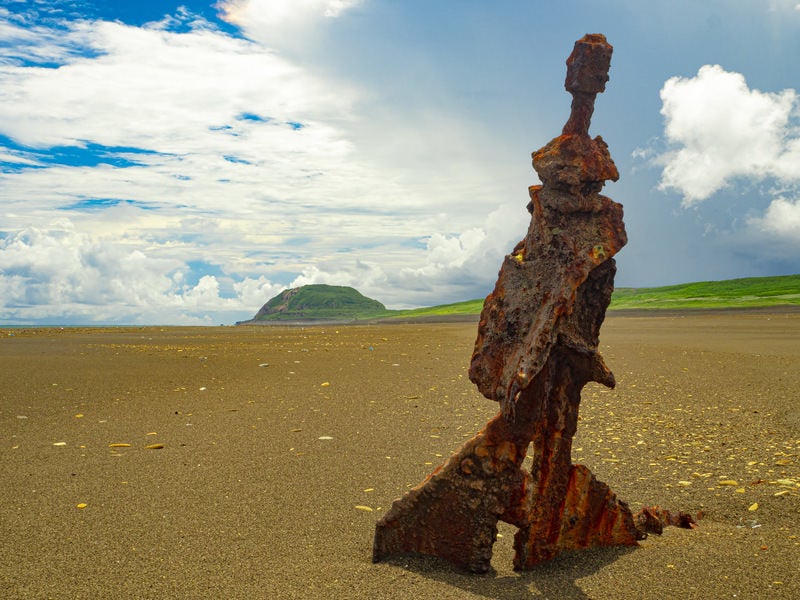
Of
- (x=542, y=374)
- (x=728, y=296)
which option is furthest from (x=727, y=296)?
(x=542, y=374)

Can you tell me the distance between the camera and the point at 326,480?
6727 mm

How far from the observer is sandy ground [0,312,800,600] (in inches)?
170

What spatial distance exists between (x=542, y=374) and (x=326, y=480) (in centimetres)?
324

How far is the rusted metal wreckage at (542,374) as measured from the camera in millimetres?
4391

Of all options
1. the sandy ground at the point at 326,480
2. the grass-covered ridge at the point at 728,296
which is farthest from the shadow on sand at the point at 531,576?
the grass-covered ridge at the point at 728,296

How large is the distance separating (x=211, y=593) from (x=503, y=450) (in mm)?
2193

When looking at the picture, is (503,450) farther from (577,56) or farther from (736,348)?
(736,348)

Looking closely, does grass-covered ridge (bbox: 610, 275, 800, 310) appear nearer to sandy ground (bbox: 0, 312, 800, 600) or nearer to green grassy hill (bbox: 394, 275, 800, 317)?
green grassy hill (bbox: 394, 275, 800, 317)

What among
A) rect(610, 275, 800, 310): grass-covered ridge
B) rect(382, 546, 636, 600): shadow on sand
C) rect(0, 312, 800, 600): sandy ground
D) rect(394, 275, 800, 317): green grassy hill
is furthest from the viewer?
rect(610, 275, 800, 310): grass-covered ridge

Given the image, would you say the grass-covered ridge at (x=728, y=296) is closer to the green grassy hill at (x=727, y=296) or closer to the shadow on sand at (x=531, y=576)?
the green grassy hill at (x=727, y=296)

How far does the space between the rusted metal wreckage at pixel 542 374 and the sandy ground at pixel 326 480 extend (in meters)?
0.24

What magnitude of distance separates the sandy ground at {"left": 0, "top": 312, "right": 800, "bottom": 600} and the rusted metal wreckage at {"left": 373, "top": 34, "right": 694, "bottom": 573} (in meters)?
0.24

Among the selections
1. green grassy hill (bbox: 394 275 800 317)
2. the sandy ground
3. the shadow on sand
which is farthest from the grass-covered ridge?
the shadow on sand

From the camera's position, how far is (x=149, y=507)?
230 inches
